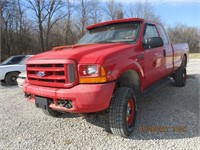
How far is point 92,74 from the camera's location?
10.1ft

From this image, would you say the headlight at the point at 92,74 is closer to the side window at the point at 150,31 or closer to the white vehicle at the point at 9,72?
A: the side window at the point at 150,31

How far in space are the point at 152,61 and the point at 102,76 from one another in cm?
180

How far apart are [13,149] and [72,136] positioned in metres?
0.93

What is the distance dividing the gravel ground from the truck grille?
0.93 meters

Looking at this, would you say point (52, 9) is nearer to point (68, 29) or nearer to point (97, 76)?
point (68, 29)

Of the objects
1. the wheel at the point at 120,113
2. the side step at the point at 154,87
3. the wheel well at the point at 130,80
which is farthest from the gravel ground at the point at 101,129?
the wheel well at the point at 130,80

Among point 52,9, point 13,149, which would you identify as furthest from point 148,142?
point 52,9

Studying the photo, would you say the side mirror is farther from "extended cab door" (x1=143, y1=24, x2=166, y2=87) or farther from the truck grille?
the truck grille

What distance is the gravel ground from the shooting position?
3.30 m

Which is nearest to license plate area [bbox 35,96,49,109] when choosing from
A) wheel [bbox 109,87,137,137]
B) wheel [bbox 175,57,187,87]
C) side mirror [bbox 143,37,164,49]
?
wheel [bbox 109,87,137,137]

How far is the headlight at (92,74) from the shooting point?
3035mm

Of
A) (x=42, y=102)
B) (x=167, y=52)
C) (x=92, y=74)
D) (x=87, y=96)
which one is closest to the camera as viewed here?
(x=87, y=96)
